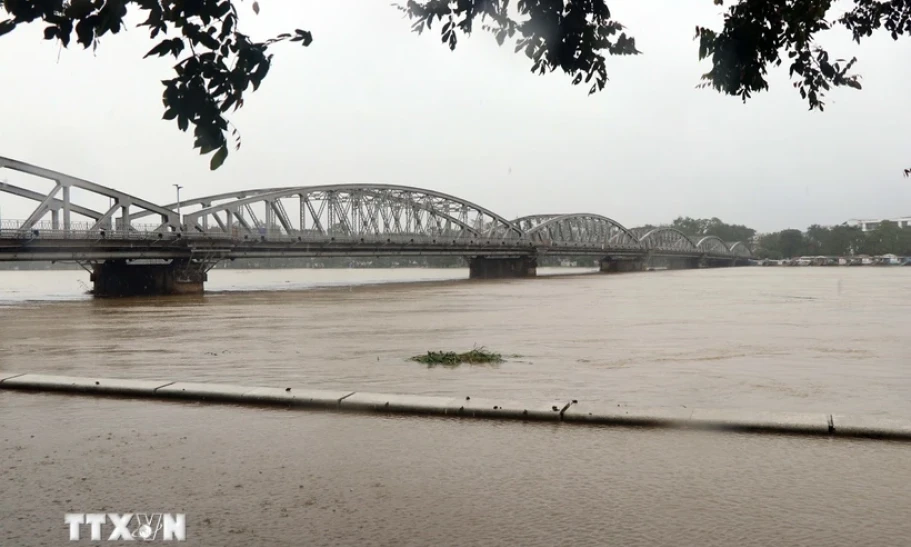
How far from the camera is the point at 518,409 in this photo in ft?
28.9

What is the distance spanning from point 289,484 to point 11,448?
3.06 metres

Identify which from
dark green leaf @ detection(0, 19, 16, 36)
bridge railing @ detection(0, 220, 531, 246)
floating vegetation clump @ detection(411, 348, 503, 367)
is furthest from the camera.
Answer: bridge railing @ detection(0, 220, 531, 246)

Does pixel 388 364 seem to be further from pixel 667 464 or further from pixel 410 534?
pixel 410 534

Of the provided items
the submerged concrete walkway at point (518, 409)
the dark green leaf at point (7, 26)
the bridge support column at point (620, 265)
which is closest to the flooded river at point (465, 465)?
the submerged concrete walkway at point (518, 409)

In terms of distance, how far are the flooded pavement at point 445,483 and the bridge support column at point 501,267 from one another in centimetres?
9913

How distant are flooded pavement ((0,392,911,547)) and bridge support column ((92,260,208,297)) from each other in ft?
175

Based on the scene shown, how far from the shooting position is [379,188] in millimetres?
101250

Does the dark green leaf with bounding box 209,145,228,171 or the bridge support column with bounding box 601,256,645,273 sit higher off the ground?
the dark green leaf with bounding box 209,145,228,171

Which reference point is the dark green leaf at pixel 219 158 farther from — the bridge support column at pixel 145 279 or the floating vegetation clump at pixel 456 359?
the bridge support column at pixel 145 279

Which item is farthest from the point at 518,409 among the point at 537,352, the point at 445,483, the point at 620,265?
the point at 620,265

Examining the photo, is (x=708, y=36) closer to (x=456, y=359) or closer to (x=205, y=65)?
(x=205, y=65)

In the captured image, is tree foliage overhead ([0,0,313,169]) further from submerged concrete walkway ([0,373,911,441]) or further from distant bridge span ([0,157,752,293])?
distant bridge span ([0,157,752,293])

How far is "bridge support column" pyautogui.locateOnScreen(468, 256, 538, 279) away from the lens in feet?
360

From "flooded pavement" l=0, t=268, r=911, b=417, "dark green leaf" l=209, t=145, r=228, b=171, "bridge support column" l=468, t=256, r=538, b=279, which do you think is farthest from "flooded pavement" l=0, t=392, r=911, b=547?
"bridge support column" l=468, t=256, r=538, b=279
